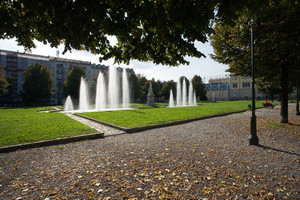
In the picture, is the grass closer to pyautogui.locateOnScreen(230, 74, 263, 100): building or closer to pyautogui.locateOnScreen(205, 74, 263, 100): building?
pyautogui.locateOnScreen(205, 74, 263, 100): building

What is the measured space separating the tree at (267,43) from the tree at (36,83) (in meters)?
49.3

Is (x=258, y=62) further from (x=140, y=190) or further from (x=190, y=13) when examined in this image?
(x=140, y=190)

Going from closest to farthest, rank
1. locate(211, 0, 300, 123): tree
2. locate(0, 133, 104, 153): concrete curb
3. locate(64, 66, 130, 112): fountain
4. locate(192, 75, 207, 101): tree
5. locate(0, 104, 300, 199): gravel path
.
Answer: locate(0, 104, 300, 199): gravel path
locate(0, 133, 104, 153): concrete curb
locate(211, 0, 300, 123): tree
locate(64, 66, 130, 112): fountain
locate(192, 75, 207, 101): tree

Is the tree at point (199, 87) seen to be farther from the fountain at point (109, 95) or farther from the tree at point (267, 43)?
the tree at point (267, 43)

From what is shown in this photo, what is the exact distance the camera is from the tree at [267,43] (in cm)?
817

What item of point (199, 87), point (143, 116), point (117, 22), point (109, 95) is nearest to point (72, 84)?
point (109, 95)

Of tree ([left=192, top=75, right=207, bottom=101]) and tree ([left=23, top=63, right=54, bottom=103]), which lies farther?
tree ([left=192, top=75, right=207, bottom=101])

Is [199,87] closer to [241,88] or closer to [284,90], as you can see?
[241,88]

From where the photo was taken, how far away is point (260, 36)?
9.12 metres

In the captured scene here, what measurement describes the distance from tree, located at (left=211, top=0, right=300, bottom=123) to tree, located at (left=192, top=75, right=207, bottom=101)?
60.0 m

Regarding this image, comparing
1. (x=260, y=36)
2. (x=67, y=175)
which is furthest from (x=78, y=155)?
(x=260, y=36)

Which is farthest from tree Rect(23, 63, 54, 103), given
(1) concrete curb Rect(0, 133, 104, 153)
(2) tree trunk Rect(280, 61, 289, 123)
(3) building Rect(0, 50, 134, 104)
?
(2) tree trunk Rect(280, 61, 289, 123)

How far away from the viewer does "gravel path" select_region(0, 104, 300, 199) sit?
338 centimetres

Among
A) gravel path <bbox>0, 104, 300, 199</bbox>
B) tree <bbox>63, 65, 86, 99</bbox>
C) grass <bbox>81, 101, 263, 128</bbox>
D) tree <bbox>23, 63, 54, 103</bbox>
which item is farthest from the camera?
tree <bbox>63, 65, 86, 99</bbox>
